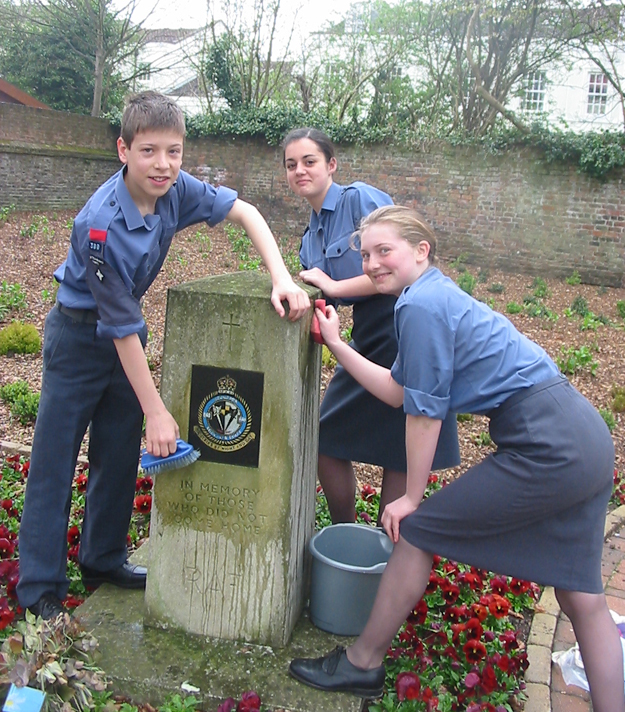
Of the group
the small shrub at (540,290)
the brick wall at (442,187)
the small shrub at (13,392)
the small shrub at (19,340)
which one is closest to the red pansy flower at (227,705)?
the small shrub at (13,392)

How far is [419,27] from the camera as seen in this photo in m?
16.6

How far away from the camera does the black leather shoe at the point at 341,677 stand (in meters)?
2.47

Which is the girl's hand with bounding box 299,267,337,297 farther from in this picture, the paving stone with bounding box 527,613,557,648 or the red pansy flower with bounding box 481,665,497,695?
the paving stone with bounding box 527,613,557,648

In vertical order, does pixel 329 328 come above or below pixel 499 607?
above

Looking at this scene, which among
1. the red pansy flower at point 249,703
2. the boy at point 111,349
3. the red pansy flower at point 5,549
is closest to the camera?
the red pansy flower at point 249,703

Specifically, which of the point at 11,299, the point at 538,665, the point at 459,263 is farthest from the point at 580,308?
the point at 538,665

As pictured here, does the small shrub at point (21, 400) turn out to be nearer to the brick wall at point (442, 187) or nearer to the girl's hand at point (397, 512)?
the girl's hand at point (397, 512)

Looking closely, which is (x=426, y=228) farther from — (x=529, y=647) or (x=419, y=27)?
(x=419, y=27)

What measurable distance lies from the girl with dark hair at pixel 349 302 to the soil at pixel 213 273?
5.67 feet

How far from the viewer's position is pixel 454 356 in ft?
7.29

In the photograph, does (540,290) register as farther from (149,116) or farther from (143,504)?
(149,116)

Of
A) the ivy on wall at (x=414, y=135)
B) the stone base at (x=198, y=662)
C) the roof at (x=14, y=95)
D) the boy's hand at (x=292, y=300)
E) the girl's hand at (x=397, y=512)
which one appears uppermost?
the roof at (x=14, y=95)

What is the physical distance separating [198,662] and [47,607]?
2.09 feet

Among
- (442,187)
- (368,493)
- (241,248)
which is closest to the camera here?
(368,493)
